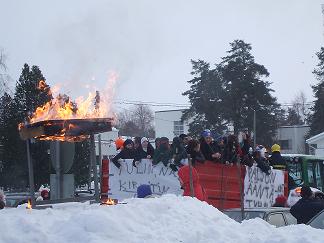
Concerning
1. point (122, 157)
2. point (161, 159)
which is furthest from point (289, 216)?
point (122, 157)

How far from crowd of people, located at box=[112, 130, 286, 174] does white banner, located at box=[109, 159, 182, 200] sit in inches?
5.0

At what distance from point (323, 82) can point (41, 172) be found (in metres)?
37.3

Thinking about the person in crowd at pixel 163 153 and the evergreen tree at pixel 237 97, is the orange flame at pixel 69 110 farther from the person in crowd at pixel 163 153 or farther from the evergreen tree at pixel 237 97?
the evergreen tree at pixel 237 97

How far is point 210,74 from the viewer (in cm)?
5203

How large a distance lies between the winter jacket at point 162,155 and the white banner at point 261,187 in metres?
1.84

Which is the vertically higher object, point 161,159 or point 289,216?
point 161,159

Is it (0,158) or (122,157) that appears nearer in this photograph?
(122,157)

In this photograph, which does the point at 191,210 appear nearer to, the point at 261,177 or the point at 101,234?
the point at 101,234

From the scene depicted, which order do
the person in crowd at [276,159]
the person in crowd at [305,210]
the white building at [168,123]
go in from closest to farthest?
1. the person in crowd at [305,210]
2. the person in crowd at [276,159]
3. the white building at [168,123]

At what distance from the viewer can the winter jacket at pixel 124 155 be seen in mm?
14539

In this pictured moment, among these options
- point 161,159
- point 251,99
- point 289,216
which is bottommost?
point 289,216

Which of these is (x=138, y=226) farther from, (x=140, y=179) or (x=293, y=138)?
(x=293, y=138)

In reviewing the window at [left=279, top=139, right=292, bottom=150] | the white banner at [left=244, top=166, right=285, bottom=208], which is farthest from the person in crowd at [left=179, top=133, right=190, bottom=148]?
the window at [left=279, top=139, right=292, bottom=150]

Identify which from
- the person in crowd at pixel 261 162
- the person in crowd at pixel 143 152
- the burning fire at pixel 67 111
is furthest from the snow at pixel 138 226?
the person in crowd at pixel 261 162
